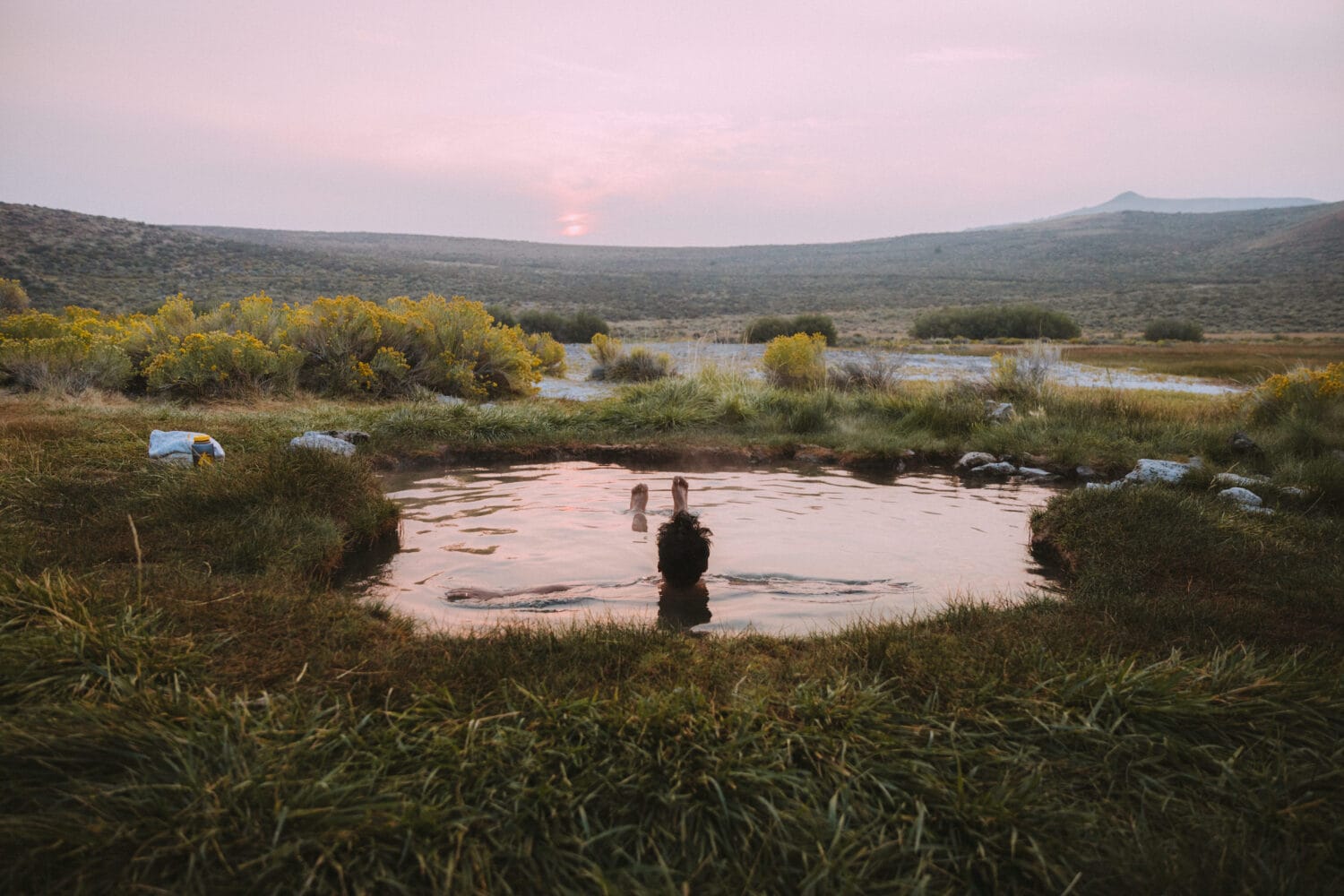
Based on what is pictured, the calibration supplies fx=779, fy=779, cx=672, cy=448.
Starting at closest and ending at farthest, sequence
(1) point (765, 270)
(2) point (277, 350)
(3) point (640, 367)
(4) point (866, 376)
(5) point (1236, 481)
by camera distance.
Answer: (5) point (1236, 481), (2) point (277, 350), (4) point (866, 376), (3) point (640, 367), (1) point (765, 270)

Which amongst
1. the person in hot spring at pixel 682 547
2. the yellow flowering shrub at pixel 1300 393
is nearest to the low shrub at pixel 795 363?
the yellow flowering shrub at pixel 1300 393

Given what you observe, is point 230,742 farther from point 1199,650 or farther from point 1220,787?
point 1199,650

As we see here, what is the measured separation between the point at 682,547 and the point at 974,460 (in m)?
5.06

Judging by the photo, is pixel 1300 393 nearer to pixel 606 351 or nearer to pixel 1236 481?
pixel 1236 481

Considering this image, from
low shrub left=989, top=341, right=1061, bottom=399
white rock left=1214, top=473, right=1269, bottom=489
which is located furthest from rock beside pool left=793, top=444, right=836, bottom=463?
low shrub left=989, top=341, right=1061, bottom=399

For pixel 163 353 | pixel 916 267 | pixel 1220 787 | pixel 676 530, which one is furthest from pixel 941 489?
pixel 916 267

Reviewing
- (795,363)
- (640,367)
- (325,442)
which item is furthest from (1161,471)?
(640,367)

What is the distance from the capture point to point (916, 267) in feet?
236

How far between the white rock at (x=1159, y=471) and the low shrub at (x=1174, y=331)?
21872mm

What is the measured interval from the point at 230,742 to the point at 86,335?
1132cm

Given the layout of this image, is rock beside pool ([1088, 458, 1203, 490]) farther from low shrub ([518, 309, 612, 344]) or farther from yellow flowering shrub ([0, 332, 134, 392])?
low shrub ([518, 309, 612, 344])

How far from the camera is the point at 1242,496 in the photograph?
6.16 meters

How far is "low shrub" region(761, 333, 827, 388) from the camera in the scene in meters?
13.4

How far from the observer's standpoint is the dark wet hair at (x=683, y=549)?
14.8ft
